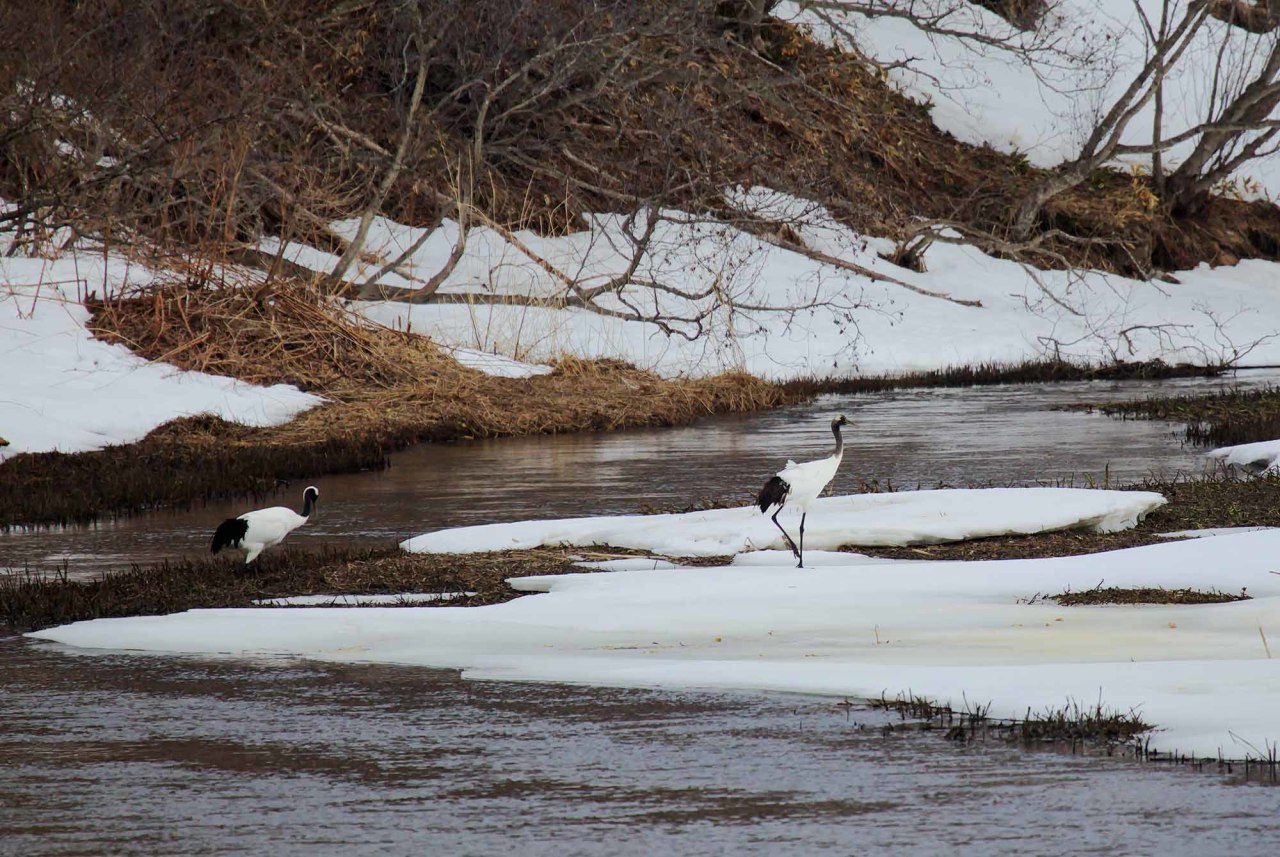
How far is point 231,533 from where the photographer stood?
980 centimetres

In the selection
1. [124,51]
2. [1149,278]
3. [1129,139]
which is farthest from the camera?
[1129,139]

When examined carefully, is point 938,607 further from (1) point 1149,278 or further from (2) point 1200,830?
(1) point 1149,278

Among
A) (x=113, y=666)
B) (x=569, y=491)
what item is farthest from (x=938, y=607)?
(x=569, y=491)

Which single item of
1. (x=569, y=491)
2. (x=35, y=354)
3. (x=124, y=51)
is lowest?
(x=569, y=491)

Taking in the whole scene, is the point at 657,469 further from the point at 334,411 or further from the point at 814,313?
the point at 814,313

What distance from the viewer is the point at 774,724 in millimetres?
6172

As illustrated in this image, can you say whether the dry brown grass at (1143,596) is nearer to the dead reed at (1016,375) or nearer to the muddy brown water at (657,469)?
the muddy brown water at (657,469)

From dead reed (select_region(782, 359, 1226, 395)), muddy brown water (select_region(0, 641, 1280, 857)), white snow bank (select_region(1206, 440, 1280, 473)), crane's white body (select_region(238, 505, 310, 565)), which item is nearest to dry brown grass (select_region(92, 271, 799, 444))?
dead reed (select_region(782, 359, 1226, 395))

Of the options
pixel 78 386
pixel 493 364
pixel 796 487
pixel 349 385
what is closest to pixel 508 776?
pixel 796 487

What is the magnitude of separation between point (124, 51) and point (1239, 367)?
62.7 ft

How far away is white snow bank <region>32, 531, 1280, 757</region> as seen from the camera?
638cm

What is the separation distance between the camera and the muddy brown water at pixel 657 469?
460 inches

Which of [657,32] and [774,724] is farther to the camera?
[657,32]

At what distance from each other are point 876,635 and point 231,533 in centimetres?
422
